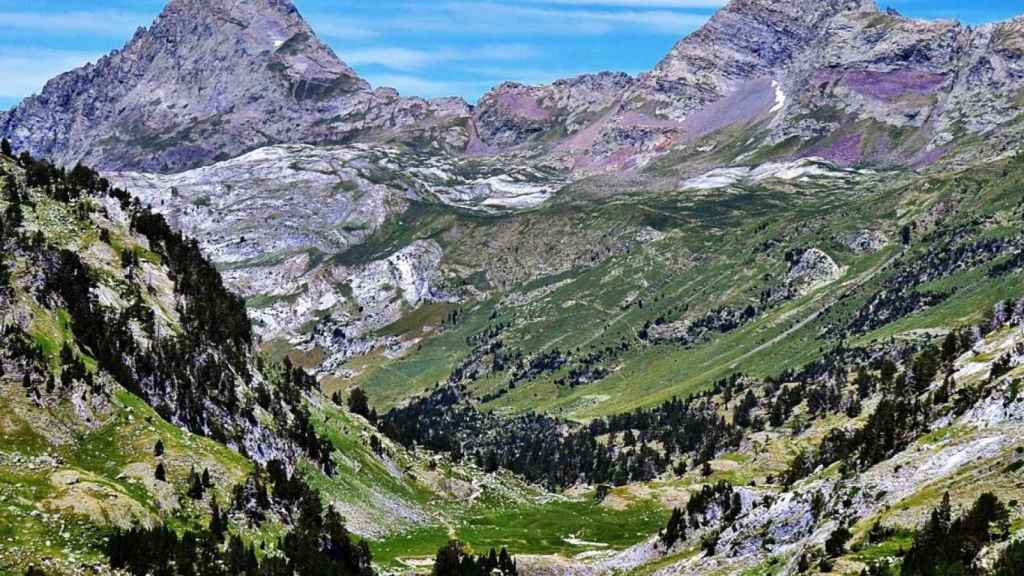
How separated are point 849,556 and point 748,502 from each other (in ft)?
127

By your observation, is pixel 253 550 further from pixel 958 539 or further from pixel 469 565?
pixel 958 539

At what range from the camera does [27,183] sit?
12350 cm

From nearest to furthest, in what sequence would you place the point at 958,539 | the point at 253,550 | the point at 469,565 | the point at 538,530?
1. the point at 958,539
2. the point at 253,550
3. the point at 469,565
4. the point at 538,530

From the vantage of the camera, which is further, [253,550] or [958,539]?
[253,550]

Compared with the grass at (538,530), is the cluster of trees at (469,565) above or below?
above

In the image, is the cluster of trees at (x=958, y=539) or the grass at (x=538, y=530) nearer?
the cluster of trees at (x=958, y=539)

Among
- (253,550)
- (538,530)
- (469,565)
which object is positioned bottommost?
(538,530)

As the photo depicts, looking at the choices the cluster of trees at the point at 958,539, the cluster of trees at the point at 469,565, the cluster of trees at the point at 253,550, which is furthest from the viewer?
the cluster of trees at the point at 469,565

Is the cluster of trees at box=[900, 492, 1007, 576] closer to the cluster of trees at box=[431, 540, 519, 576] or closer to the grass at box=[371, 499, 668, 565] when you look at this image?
the cluster of trees at box=[431, 540, 519, 576]

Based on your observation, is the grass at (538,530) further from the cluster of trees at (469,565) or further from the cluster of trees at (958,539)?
the cluster of trees at (958,539)

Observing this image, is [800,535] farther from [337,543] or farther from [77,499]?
[77,499]

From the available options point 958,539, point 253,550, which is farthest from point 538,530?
point 958,539

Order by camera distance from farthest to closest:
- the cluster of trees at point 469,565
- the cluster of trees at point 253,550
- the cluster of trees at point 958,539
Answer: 1. the cluster of trees at point 469,565
2. the cluster of trees at point 253,550
3. the cluster of trees at point 958,539

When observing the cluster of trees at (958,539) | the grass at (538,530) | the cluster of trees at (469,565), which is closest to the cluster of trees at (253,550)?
the cluster of trees at (469,565)
